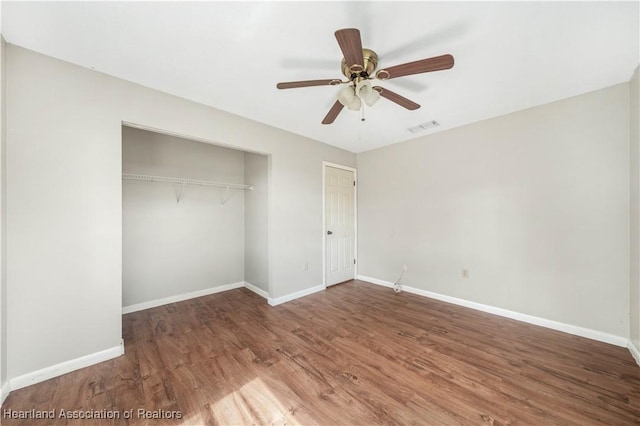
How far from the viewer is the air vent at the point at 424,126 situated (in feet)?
10.2

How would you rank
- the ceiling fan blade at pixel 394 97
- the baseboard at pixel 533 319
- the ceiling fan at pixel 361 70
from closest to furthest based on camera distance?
1. the ceiling fan at pixel 361 70
2. the ceiling fan blade at pixel 394 97
3. the baseboard at pixel 533 319

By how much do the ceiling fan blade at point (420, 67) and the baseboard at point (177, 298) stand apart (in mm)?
3741

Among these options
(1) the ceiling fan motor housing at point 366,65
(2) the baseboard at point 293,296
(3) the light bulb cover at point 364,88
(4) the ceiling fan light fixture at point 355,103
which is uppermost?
(1) the ceiling fan motor housing at point 366,65

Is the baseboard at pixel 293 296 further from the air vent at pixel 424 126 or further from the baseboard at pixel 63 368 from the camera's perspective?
the air vent at pixel 424 126

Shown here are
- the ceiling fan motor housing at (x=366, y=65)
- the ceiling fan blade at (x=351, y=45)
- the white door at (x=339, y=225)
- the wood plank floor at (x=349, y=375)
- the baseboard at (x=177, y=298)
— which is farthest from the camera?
the white door at (x=339, y=225)

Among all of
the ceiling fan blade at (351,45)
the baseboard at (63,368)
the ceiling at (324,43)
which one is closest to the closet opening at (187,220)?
the baseboard at (63,368)

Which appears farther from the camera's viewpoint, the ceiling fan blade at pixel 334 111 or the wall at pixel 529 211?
the wall at pixel 529 211

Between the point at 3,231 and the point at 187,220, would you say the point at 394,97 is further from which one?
the point at 187,220

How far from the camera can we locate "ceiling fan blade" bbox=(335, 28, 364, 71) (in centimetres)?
121

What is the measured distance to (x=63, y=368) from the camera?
6.05 feet

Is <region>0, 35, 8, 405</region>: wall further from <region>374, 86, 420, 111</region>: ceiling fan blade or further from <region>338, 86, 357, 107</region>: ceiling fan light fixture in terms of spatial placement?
<region>374, 86, 420, 111</region>: ceiling fan blade

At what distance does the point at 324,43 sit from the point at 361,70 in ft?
1.16

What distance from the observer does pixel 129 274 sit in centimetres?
300

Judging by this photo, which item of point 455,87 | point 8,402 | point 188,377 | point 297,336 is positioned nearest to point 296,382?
point 297,336
